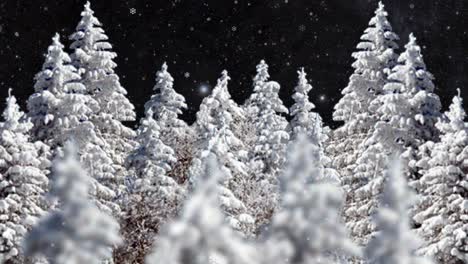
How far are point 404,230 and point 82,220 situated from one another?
252cm

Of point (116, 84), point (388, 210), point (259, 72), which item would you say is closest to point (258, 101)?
point (259, 72)

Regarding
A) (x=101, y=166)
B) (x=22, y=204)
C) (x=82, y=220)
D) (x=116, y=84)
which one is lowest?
(x=82, y=220)

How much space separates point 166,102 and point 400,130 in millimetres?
16117

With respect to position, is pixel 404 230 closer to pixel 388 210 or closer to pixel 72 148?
pixel 388 210

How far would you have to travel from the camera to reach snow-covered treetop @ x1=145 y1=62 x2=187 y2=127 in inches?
1794

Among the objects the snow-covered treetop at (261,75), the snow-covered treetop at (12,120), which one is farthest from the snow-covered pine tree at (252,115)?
the snow-covered treetop at (12,120)

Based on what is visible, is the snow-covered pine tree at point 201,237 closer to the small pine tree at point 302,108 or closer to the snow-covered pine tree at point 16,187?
the snow-covered pine tree at point 16,187

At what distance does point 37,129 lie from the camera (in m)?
35.1

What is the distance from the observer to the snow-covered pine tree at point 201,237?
5617 mm

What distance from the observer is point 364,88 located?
39969mm

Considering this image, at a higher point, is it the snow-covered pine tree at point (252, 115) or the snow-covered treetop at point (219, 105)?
the snow-covered pine tree at point (252, 115)

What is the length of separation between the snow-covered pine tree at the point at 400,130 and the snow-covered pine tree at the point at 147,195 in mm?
8085

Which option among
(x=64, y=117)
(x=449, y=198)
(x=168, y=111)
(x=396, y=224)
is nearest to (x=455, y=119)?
(x=449, y=198)

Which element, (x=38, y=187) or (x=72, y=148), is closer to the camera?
(x=72, y=148)
